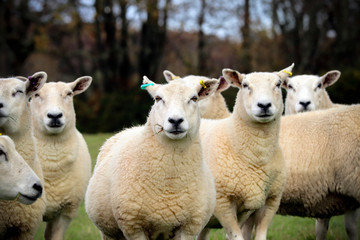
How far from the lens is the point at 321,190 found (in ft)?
20.0

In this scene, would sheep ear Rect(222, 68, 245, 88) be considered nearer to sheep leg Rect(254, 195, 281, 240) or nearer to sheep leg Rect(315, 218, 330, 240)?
sheep leg Rect(254, 195, 281, 240)

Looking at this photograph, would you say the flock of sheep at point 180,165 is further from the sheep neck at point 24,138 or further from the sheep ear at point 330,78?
the sheep ear at point 330,78

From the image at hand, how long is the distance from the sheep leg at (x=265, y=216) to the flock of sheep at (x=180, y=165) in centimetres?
1

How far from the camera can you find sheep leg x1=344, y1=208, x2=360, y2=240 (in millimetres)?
6363

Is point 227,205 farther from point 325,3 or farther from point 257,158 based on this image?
point 325,3

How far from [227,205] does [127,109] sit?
13.0m

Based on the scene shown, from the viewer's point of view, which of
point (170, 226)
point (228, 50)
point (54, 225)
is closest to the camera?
point (170, 226)

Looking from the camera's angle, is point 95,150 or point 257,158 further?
point 95,150

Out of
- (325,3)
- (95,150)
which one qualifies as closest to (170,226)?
(95,150)

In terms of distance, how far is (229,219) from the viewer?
5367 mm

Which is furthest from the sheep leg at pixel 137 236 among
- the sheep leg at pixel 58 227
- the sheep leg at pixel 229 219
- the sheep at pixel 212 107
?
the sheep at pixel 212 107

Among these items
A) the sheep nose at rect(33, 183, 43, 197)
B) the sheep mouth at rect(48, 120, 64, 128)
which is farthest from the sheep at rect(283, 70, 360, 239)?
the sheep nose at rect(33, 183, 43, 197)

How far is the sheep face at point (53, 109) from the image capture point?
589cm

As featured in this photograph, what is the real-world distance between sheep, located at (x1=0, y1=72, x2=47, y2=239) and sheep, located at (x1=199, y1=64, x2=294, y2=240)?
1.86 m
